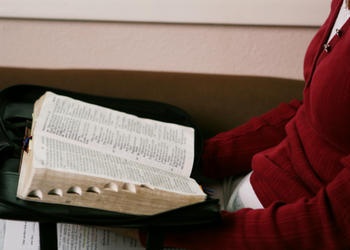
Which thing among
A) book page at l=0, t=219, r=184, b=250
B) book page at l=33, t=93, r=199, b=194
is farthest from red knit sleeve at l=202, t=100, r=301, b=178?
book page at l=0, t=219, r=184, b=250

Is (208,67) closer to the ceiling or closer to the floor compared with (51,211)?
closer to the ceiling

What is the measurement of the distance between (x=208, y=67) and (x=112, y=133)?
14.7 inches

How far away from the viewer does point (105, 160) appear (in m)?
0.71

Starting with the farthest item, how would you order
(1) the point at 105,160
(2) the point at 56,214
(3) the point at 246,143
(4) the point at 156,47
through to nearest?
(4) the point at 156,47 < (3) the point at 246,143 < (1) the point at 105,160 < (2) the point at 56,214

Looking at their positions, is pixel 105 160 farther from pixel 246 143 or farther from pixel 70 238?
pixel 246 143

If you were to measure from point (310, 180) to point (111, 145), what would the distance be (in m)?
0.32

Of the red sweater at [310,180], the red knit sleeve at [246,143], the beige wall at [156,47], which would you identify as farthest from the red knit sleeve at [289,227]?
the beige wall at [156,47]

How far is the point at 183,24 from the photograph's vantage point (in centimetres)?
108

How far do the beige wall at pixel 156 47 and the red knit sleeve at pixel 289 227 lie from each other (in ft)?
1.58

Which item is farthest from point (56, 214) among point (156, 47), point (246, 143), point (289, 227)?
point (156, 47)

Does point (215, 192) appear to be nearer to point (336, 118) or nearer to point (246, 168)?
point (246, 168)

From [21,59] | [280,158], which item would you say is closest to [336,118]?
[280,158]

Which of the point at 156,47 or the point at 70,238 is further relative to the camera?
the point at 156,47

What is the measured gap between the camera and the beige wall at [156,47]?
3.55 feet
